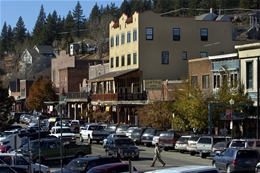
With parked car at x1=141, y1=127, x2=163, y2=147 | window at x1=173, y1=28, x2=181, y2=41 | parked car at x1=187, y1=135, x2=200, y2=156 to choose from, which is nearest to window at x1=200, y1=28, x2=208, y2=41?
window at x1=173, y1=28, x2=181, y2=41

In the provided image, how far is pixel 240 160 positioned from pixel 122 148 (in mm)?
10422

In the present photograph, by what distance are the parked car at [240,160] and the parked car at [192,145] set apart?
11267 millimetres

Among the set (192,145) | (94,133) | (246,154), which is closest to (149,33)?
(94,133)

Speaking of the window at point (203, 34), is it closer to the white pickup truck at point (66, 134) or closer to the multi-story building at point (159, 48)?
the multi-story building at point (159, 48)

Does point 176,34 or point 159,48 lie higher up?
point 176,34

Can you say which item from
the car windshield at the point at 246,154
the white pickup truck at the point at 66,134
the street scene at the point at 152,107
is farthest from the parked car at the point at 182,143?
the car windshield at the point at 246,154

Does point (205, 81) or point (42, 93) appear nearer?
point (205, 81)

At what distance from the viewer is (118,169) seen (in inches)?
874

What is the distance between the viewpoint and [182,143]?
4456cm

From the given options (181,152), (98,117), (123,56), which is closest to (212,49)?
(123,56)

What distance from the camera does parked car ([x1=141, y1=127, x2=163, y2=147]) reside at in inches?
2009

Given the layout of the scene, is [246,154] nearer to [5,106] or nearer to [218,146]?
[218,146]

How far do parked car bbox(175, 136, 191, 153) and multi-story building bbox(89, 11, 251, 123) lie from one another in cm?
2394

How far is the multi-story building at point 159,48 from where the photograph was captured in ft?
235
